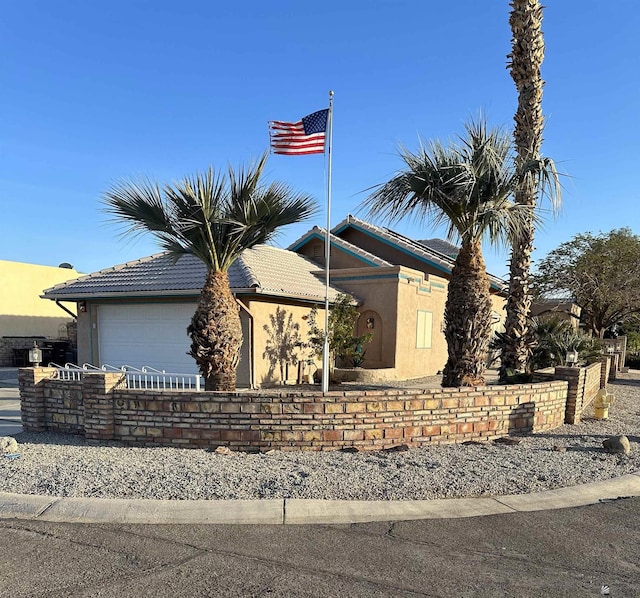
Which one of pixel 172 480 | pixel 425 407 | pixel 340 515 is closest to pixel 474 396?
pixel 425 407

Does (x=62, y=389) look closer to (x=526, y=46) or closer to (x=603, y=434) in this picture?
(x=603, y=434)

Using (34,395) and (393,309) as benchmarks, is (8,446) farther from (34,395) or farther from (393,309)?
(393,309)

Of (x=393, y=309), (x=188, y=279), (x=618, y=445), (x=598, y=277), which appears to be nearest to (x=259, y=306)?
(x=188, y=279)

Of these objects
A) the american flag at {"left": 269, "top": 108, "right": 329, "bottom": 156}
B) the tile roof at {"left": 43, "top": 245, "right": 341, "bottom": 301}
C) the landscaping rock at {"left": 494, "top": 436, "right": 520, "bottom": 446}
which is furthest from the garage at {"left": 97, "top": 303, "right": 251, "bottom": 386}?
the landscaping rock at {"left": 494, "top": 436, "right": 520, "bottom": 446}

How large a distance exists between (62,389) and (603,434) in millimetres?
9168

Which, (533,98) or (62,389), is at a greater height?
(533,98)

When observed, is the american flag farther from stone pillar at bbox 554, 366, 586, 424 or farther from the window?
the window

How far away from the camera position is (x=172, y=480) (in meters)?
5.90

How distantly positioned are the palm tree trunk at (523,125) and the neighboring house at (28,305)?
62.1ft

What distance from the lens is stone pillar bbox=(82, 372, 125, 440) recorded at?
7613mm

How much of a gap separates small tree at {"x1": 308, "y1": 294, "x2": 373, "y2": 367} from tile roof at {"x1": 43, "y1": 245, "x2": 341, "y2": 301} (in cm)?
69

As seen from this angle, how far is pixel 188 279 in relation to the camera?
14.6 metres

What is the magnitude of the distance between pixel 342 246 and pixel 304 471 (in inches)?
537

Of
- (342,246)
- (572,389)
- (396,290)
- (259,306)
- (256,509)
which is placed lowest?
(256,509)
